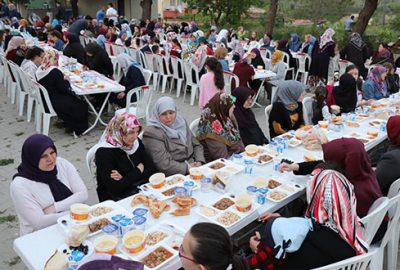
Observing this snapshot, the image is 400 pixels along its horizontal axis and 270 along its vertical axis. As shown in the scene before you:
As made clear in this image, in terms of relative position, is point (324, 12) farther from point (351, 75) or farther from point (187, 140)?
point (187, 140)

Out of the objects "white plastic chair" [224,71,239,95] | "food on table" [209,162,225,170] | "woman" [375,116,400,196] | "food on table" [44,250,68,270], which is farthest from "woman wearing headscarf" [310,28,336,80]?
"food on table" [44,250,68,270]

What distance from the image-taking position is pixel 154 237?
227 centimetres

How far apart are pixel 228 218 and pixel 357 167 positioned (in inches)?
41.3

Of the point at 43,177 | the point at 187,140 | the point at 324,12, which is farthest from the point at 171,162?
the point at 324,12

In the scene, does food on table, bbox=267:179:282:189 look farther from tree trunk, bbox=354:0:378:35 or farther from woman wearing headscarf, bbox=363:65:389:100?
tree trunk, bbox=354:0:378:35

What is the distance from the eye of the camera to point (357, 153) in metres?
2.69

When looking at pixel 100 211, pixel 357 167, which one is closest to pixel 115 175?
pixel 100 211

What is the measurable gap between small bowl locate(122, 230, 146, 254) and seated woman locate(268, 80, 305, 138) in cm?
302

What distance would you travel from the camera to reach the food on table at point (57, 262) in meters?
1.95

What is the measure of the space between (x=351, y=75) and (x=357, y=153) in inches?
131

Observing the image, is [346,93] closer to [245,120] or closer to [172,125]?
[245,120]

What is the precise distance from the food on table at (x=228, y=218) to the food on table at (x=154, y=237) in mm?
401

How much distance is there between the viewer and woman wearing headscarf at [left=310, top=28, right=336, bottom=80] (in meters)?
8.91

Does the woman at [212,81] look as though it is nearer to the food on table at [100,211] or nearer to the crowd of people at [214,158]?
the crowd of people at [214,158]
